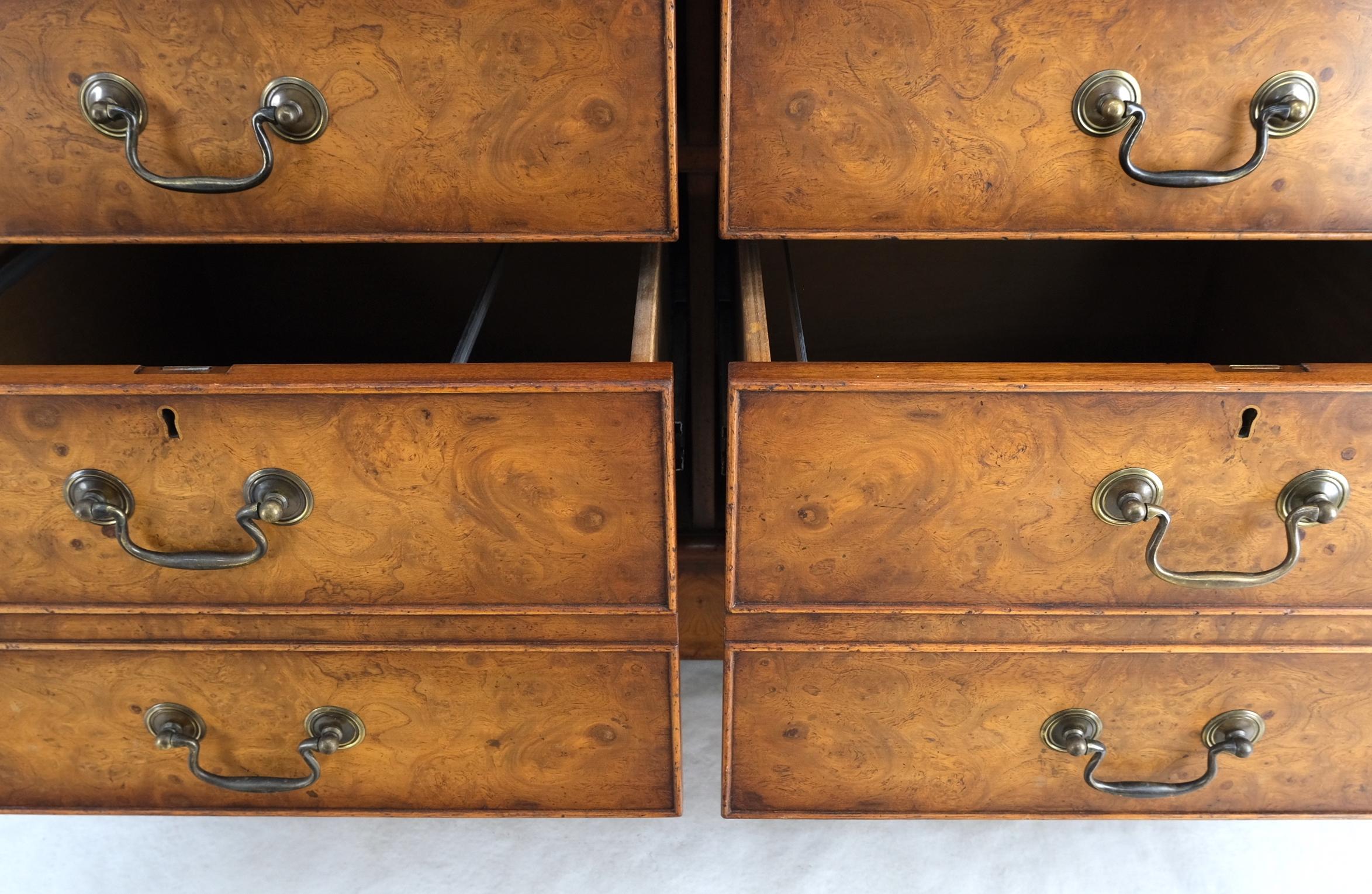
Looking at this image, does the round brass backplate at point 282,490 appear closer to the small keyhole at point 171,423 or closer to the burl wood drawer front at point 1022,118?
the small keyhole at point 171,423

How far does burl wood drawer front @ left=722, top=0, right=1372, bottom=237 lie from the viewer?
48 cm

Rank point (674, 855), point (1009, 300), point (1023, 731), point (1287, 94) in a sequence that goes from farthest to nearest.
→ 1. point (1009, 300)
2. point (674, 855)
3. point (1023, 731)
4. point (1287, 94)

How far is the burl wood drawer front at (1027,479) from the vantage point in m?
0.47

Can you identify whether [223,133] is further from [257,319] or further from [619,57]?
[257,319]

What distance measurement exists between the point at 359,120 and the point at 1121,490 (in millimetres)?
433

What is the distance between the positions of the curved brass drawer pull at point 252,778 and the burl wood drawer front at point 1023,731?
0.23 m

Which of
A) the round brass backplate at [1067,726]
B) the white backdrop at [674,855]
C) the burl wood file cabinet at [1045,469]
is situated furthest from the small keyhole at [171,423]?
the round brass backplate at [1067,726]

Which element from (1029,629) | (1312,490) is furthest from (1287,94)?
(1029,629)

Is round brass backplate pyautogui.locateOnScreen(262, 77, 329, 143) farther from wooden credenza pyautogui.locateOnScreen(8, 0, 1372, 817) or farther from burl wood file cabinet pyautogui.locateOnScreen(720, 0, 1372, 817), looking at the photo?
burl wood file cabinet pyautogui.locateOnScreen(720, 0, 1372, 817)

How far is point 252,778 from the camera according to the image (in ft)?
1.96

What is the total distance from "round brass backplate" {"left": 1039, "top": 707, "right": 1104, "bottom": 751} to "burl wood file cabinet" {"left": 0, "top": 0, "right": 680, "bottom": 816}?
223 millimetres

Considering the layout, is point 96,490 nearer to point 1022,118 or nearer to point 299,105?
point 299,105

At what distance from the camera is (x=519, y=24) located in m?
0.48

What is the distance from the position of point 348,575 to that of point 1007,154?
16.4 inches
